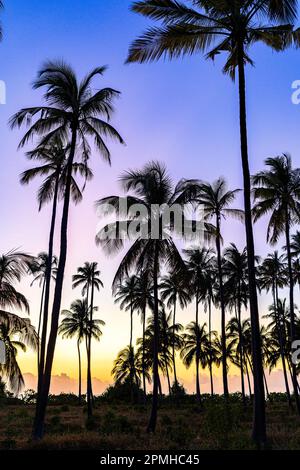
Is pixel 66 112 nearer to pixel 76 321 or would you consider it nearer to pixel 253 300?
pixel 253 300

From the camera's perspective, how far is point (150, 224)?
24125 millimetres

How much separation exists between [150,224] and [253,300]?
10363 millimetres

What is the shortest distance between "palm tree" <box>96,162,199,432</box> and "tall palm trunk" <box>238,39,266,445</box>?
323 inches

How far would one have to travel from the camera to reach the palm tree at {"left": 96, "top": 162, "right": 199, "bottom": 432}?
927 inches

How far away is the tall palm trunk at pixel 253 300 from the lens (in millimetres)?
13555

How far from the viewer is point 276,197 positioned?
2714cm

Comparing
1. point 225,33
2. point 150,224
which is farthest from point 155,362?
point 225,33

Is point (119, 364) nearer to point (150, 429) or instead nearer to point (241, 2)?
point (150, 429)

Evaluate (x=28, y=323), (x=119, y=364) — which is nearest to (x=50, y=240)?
(x=28, y=323)

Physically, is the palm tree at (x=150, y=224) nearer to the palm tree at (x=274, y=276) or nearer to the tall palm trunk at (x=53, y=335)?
the tall palm trunk at (x=53, y=335)
